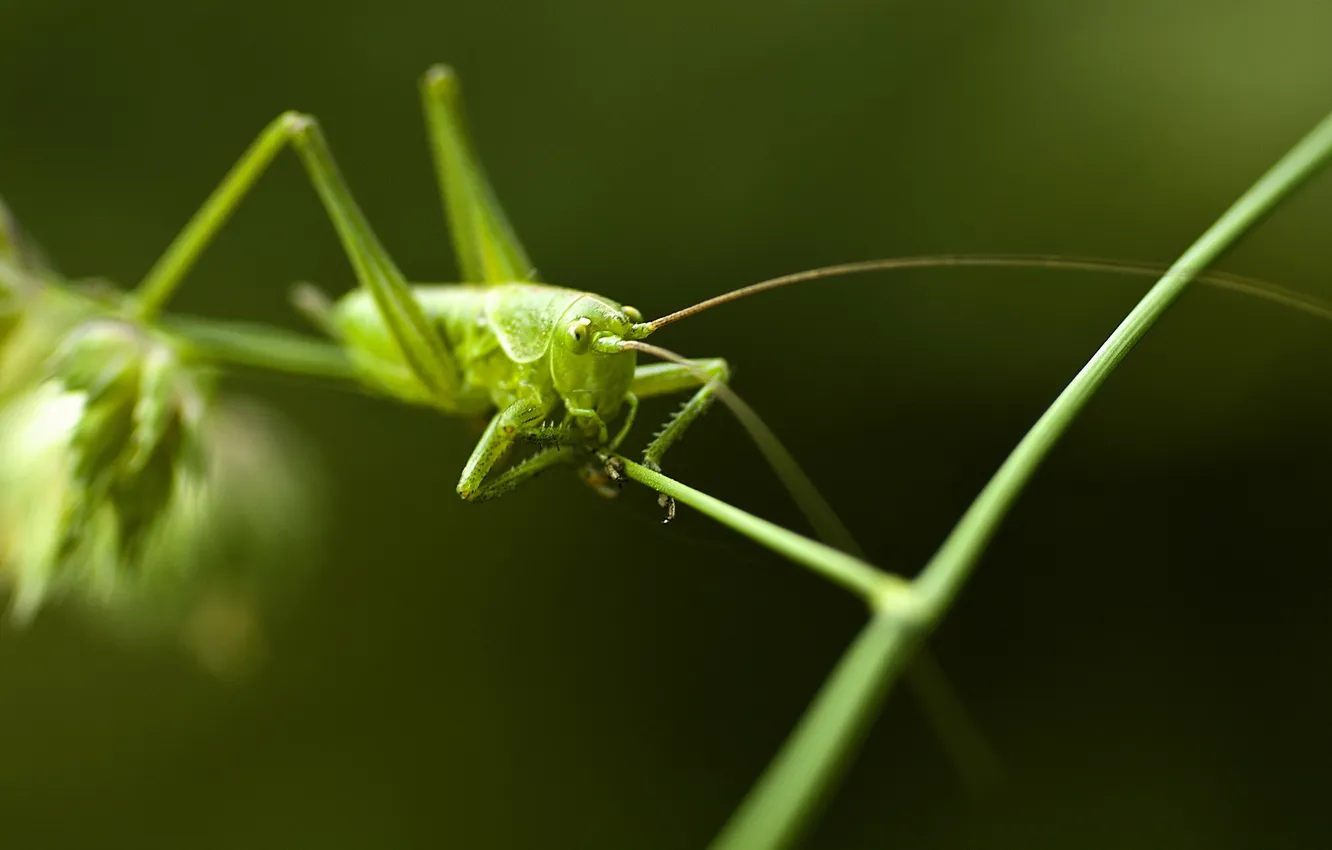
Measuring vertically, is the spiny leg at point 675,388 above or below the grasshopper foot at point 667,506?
above

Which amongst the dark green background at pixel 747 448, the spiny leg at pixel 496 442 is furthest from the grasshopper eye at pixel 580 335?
the dark green background at pixel 747 448

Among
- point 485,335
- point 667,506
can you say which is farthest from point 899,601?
point 485,335

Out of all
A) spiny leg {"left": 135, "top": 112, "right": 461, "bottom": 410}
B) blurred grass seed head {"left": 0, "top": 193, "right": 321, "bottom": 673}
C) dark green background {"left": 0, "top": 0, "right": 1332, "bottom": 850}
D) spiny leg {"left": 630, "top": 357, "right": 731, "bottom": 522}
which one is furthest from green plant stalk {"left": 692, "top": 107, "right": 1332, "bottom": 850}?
dark green background {"left": 0, "top": 0, "right": 1332, "bottom": 850}

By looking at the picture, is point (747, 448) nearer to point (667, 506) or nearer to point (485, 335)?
point (485, 335)

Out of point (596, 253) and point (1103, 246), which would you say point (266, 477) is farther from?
point (1103, 246)

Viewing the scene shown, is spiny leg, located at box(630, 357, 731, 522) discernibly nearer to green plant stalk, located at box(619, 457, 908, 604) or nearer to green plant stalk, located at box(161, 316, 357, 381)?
green plant stalk, located at box(619, 457, 908, 604)

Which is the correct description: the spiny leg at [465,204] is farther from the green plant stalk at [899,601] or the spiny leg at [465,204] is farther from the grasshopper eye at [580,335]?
the green plant stalk at [899,601]

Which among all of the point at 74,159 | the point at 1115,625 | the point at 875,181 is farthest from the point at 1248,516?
the point at 74,159

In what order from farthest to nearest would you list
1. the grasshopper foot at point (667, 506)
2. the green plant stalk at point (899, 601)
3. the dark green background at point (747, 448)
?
the dark green background at point (747, 448) < the grasshopper foot at point (667, 506) < the green plant stalk at point (899, 601)
